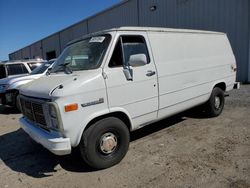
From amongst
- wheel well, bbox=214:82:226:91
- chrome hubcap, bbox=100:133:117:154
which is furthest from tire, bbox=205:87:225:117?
chrome hubcap, bbox=100:133:117:154

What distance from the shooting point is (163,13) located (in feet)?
48.0

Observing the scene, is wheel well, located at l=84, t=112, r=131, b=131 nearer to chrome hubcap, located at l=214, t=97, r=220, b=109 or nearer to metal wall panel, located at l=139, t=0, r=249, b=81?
chrome hubcap, located at l=214, t=97, r=220, b=109

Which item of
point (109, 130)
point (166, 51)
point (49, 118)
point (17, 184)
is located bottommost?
point (17, 184)

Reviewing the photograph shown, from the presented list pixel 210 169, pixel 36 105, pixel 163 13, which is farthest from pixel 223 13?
pixel 36 105

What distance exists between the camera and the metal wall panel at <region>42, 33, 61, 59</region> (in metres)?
31.2

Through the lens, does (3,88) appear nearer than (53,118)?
No

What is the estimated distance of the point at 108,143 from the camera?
12.4 ft

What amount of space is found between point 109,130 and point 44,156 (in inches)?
64.1

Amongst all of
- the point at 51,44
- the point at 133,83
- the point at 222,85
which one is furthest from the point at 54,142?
the point at 51,44

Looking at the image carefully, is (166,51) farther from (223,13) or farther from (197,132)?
(223,13)

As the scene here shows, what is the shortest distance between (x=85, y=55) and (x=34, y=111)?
4.23 feet

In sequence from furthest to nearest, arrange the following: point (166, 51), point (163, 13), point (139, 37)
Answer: point (163, 13) < point (166, 51) < point (139, 37)

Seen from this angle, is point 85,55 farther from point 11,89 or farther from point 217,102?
point 11,89

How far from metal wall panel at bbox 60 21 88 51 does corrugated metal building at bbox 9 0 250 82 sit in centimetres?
239
